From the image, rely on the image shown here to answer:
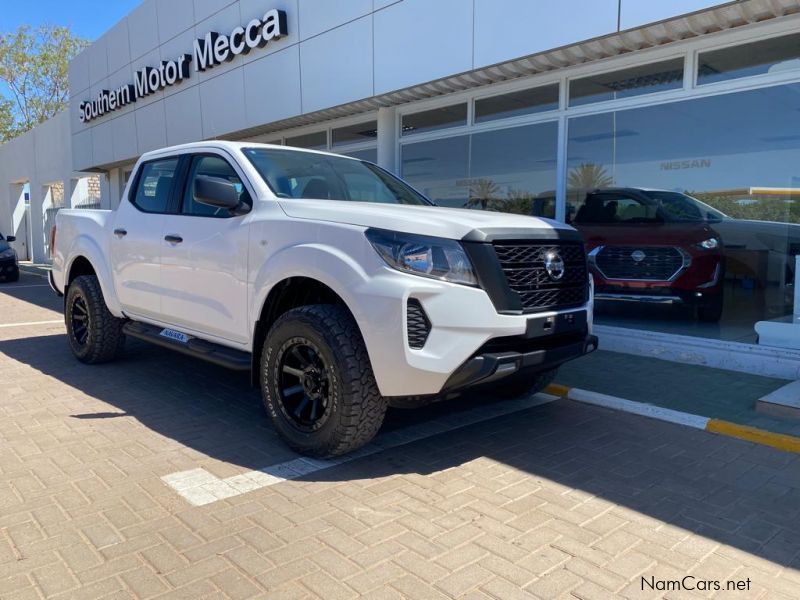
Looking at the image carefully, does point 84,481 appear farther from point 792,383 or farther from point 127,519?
point 792,383

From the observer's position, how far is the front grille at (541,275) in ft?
11.9

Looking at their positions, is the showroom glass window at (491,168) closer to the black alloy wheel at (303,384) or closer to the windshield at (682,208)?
the windshield at (682,208)

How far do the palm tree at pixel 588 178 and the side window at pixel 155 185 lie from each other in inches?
202

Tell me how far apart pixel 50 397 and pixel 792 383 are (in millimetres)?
6407

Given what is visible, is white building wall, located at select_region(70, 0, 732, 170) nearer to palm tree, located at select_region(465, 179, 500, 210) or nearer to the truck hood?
palm tree, located at select_region(465, 179, 500, 210)

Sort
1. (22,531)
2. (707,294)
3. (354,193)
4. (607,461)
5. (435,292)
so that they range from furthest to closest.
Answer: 1. (707,294)
2. (354,193)
3. (607,461)
4. (435,292)
5. (22,531)

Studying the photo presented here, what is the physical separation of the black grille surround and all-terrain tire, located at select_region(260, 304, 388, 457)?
83cm

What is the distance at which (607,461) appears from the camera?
389cm

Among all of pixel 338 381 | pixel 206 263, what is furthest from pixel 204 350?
pixel 338 381

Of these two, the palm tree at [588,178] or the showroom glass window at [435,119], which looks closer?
the palm tree at [588,178]

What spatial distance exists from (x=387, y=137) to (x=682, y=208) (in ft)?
15.4

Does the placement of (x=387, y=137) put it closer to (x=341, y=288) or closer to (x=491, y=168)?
(x=491, y=168)

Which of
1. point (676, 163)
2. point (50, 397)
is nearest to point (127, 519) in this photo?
point (50, 397)

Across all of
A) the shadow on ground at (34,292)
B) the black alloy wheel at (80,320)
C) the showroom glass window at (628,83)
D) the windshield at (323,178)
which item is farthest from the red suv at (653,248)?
the shadow on ground at (34,292)
